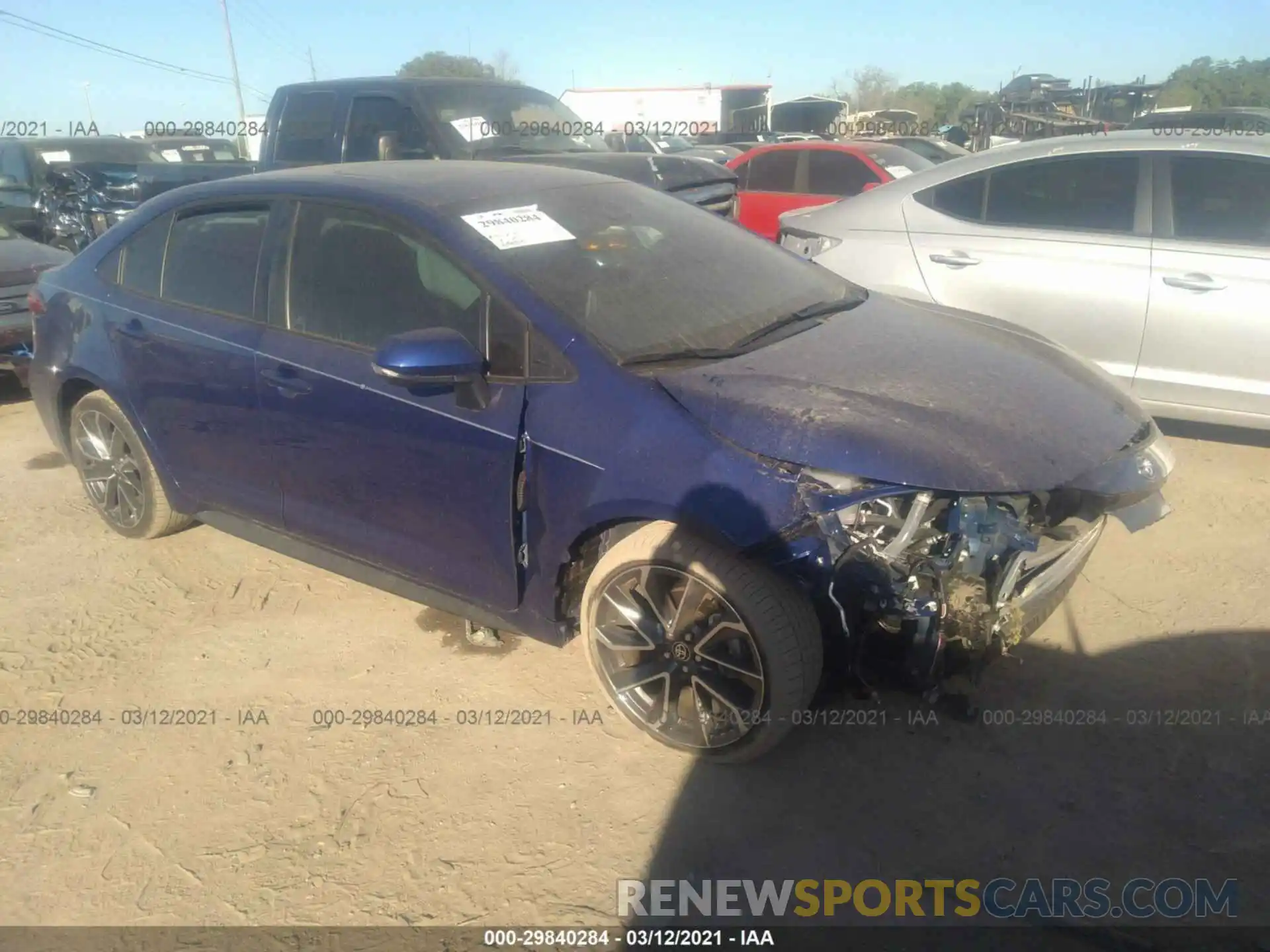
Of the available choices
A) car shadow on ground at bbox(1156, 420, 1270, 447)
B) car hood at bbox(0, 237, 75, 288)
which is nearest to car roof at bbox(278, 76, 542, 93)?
car hood at bbox(0, 237, 75, 288)

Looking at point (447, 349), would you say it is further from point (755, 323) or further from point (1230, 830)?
point (1230, 830)

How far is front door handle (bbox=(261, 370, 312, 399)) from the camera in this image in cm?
316

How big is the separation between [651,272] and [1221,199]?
121 inches

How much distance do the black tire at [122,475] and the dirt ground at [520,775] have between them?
50 centimetres

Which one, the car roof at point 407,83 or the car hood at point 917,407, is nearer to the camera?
the car hood at point 917,407

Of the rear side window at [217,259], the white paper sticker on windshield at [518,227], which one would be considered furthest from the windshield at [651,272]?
the rear side window at [217,259]

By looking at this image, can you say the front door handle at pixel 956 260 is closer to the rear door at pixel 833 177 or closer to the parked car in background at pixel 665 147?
the parked car in background at pixel 665 147

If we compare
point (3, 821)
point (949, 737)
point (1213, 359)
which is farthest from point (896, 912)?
point (1213, 359)

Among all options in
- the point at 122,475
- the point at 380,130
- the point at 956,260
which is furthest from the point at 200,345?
the point at 380,130

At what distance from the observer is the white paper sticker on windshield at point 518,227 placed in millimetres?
2969

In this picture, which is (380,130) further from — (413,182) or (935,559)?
(935,559)

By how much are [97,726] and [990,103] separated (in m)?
16.2

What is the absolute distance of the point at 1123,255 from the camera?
Answer: 449 cm

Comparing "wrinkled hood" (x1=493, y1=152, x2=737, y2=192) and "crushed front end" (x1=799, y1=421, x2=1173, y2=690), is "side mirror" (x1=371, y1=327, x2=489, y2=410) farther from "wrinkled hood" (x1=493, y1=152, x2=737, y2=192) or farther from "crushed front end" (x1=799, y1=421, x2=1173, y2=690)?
"wrinkled hood" (x1=493, y1=152, x2=737, y2=192)
